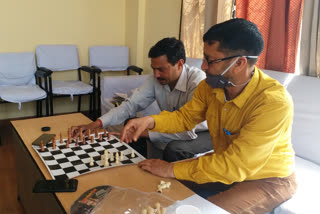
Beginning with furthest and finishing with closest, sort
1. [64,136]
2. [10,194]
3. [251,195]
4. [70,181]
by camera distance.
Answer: [10,194] < [64,136] < [251,195] < [70,181]

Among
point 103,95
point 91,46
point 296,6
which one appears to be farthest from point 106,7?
point 296,6

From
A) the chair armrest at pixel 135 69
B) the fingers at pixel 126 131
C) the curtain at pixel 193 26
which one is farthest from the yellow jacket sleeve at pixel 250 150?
the chair armrest at pixel 135 69

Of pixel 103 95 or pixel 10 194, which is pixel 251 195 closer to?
pixel 10 194

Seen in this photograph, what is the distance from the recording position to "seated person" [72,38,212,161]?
2.05 meters

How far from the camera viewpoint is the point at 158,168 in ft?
4.57

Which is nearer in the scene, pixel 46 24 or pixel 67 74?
pixel 46 24

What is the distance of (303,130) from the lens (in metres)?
2.05

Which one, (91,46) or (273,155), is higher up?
(91,46)

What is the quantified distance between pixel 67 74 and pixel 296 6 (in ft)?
10.3

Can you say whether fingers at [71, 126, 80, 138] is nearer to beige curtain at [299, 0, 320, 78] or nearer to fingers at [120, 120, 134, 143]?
fingers at [120, 120, 134, 143]

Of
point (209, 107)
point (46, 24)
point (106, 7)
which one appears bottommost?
point (209, 107)

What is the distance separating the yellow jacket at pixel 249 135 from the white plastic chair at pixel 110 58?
2869 millimetres

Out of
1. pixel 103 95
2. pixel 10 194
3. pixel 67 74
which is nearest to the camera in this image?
pixel 10 194

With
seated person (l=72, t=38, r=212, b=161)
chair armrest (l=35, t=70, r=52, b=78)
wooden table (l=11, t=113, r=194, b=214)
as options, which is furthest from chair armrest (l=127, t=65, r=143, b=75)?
wooden table (l=11, t=113, r=194, b=214)
